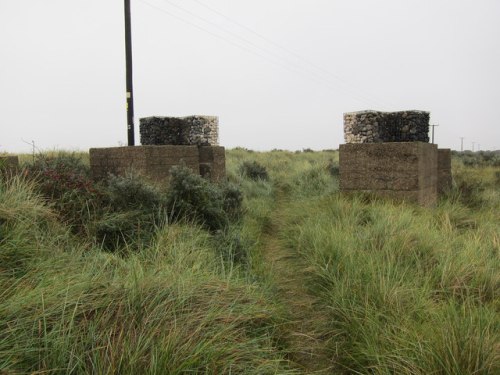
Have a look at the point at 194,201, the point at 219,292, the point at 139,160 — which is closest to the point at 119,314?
the point at 219,292

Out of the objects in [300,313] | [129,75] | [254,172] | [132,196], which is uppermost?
[129,75]

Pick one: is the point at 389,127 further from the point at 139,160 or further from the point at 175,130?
the point at 139,160

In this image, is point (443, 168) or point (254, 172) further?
point (254, 172)

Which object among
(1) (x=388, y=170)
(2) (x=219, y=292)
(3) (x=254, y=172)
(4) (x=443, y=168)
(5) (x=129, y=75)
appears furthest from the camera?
(3) (x=254, y=172)

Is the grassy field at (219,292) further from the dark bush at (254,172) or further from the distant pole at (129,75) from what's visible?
the dark bush at (254,172)

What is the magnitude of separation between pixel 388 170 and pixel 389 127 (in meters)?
1.15

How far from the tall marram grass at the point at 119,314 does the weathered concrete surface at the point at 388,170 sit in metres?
4.69

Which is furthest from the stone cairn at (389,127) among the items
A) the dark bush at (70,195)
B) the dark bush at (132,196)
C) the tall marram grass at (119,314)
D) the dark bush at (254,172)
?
the dark bush at (254,172)

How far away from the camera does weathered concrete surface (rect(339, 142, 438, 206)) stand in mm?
7531

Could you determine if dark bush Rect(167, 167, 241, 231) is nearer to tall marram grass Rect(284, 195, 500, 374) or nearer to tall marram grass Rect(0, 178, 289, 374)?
tall marram grass Rect(284, 195, 500, 374)

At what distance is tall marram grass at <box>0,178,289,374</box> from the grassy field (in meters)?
0.01

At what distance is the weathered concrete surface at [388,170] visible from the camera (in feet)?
24.7

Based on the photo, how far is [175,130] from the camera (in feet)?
29.2

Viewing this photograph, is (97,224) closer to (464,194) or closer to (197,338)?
(197,338)
